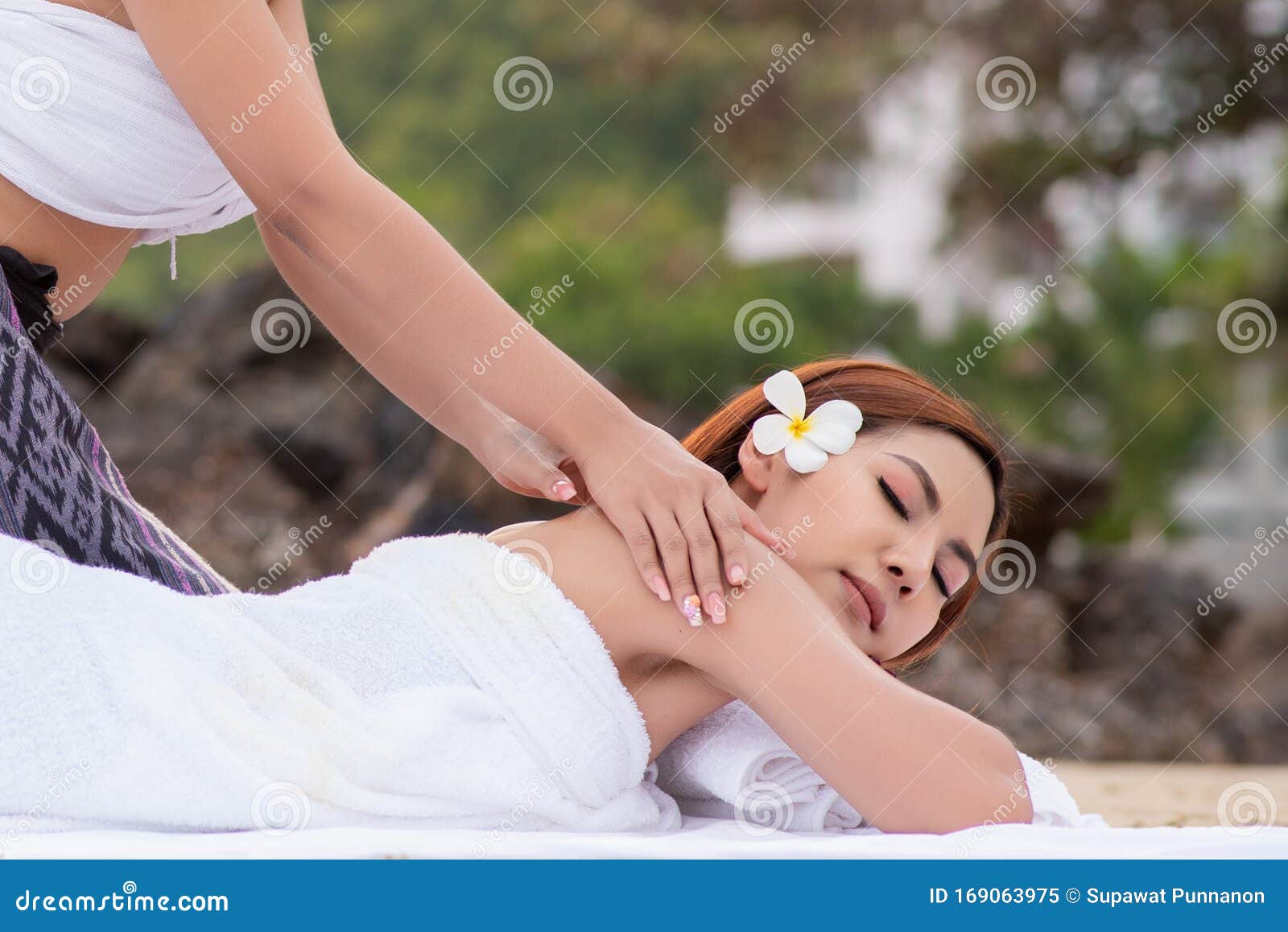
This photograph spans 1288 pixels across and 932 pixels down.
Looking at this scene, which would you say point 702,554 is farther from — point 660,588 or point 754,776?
point 754,776

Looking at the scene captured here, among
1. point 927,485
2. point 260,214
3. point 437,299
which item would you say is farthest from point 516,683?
point 260,214

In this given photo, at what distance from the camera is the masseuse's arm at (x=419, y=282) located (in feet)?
4.38

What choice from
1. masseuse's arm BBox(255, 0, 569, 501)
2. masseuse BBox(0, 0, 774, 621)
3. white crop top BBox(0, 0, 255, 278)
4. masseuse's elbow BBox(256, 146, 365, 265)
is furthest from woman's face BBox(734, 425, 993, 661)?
white crop top BBox(0, 0, 255, 278)

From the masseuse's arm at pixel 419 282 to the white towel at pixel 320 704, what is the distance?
0.45 feet

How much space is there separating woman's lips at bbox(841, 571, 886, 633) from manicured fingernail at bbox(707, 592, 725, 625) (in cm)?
22

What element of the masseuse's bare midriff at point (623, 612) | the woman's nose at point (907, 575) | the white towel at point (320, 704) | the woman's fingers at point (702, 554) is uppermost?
the woman's nose at point (907, 575)

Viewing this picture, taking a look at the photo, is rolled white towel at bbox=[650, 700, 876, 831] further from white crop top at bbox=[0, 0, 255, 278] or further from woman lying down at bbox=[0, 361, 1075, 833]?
white crop top at bbox=[0, 0, 255, 278]

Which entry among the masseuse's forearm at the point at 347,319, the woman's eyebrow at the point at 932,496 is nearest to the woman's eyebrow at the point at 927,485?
the woman's eyebrow at the point at 932,496

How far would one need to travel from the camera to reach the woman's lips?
5.00 feet

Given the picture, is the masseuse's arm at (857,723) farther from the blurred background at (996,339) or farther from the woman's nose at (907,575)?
the blurred background at (996,339)

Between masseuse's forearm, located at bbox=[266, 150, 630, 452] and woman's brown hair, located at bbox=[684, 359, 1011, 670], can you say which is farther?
woman's brown hair, located at bbox=[684, 359, 1011, 670]

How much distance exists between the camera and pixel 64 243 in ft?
4.95

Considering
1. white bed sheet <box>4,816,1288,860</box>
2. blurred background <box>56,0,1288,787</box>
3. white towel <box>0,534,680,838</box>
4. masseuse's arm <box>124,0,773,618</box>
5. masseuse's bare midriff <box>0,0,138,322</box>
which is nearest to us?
white bed sheet <box>4,816,1288,860</box>

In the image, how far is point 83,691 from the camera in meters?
1.24
